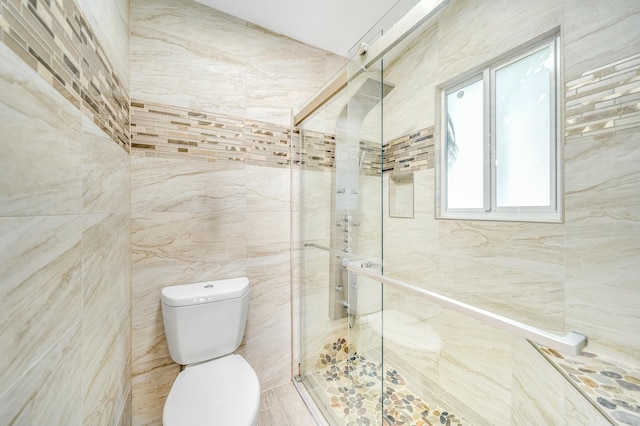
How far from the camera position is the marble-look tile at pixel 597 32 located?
2.63ft

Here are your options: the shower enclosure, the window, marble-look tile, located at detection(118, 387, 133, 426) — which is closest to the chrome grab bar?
the shower enclosure

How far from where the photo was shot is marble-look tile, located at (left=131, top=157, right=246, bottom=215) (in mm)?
1198

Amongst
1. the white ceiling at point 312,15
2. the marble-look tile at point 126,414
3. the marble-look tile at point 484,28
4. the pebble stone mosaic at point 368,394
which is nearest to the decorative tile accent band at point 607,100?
the marble-look tile at point 484,28

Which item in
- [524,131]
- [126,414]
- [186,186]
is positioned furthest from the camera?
[186,186]

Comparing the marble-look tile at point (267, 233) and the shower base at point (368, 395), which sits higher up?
the marble-look tile at point (267, 233)

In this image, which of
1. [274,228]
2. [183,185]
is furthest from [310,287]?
[183,185]

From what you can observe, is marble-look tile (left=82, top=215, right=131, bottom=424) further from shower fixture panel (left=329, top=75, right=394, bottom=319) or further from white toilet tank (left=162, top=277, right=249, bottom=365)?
shower fixture panel (left=329, top=75, right=394, bottom=319)

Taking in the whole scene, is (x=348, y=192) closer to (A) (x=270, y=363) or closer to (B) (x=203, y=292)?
(B) (x=203, y=292)

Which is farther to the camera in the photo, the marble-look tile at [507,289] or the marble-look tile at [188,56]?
the marble-look tile at [188,56]

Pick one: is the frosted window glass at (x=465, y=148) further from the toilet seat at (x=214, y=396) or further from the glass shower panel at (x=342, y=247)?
the toilet seat at (x=214, y=396)

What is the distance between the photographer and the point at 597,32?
862 millimetres

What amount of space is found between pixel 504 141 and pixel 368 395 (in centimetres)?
149

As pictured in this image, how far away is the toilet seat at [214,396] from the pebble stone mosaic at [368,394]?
51cm

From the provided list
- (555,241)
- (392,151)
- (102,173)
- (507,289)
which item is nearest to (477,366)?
(507,289)
